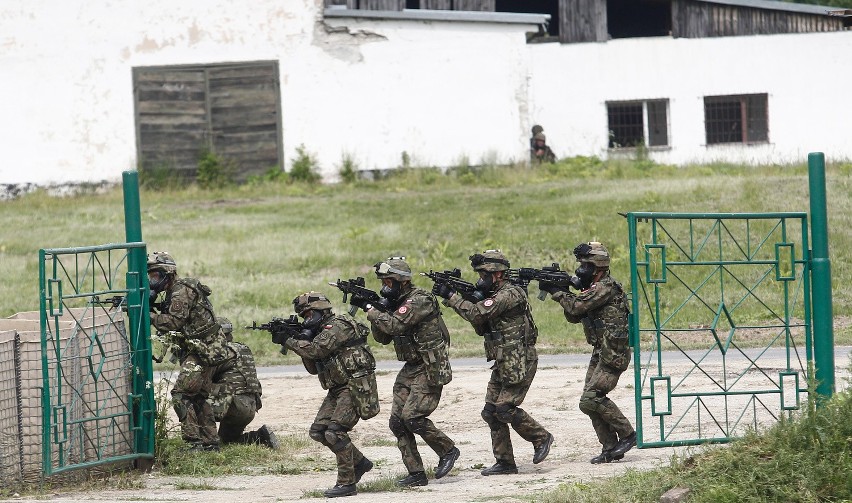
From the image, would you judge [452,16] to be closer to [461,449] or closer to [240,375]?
[240,375]

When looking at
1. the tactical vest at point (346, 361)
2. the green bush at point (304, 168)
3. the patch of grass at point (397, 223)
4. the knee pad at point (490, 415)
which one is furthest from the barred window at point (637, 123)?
the tactical vest at point (346, 361)

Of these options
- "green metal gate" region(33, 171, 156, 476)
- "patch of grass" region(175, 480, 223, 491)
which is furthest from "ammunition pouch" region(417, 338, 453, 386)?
"green metal gate" region(33, 171, 156, 476)

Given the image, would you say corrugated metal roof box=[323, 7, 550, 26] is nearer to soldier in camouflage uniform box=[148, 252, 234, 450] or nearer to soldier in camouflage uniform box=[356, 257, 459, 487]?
soldier in camouflage uniform box=[148, 252, 234, 450]

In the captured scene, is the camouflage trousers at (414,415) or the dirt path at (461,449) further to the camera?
the camouflage trousers at (414,415)

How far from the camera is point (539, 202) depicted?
24875 millimetres

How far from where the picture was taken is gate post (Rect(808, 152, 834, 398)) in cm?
1073

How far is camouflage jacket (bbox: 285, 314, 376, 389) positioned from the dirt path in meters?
0.97

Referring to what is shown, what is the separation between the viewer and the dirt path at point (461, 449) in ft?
35.2

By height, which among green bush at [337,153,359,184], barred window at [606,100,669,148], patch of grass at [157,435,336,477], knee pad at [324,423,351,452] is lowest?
A: patch of grass at [157,435,336,477]

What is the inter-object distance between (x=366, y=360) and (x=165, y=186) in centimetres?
1824

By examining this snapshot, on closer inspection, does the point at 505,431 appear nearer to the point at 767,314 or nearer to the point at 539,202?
the point at 767,314

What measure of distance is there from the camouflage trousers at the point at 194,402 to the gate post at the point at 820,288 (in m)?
5.46

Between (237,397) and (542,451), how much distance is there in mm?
3025

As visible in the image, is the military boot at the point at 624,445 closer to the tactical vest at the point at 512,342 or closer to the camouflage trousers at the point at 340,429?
the tactical vest at the point at 512,342
